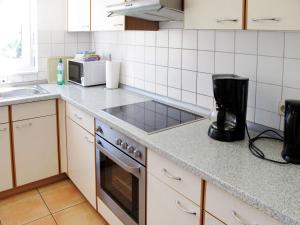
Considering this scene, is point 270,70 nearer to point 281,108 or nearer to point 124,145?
point 281,108

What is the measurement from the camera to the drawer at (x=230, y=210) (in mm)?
1118

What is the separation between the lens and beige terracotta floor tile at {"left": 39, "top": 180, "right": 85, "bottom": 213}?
257 centimetres

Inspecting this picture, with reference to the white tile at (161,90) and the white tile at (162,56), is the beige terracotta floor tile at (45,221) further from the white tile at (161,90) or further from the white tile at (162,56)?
the white tile at (162,56)

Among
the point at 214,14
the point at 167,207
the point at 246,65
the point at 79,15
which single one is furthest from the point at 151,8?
the point at 79,15

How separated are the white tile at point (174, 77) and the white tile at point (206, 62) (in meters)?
0.21

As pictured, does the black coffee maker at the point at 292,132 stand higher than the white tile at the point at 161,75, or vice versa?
the white tile at the point at 161,75

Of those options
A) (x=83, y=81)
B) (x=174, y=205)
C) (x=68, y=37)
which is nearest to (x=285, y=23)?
(x=174, y=205)

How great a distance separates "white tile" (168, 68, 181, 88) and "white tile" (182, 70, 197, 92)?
0.05m

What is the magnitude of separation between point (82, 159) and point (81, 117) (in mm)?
346

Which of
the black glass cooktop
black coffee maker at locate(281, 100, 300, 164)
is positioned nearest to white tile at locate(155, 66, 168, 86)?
the black glass cooktop

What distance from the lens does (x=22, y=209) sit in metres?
2.52

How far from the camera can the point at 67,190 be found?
2789mm

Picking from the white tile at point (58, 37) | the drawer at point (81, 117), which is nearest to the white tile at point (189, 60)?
the drawer at point (81, 117)

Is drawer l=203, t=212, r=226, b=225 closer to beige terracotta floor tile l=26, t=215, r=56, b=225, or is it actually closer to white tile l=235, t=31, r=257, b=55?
white tile l=235, t=31, r=257, b=55
